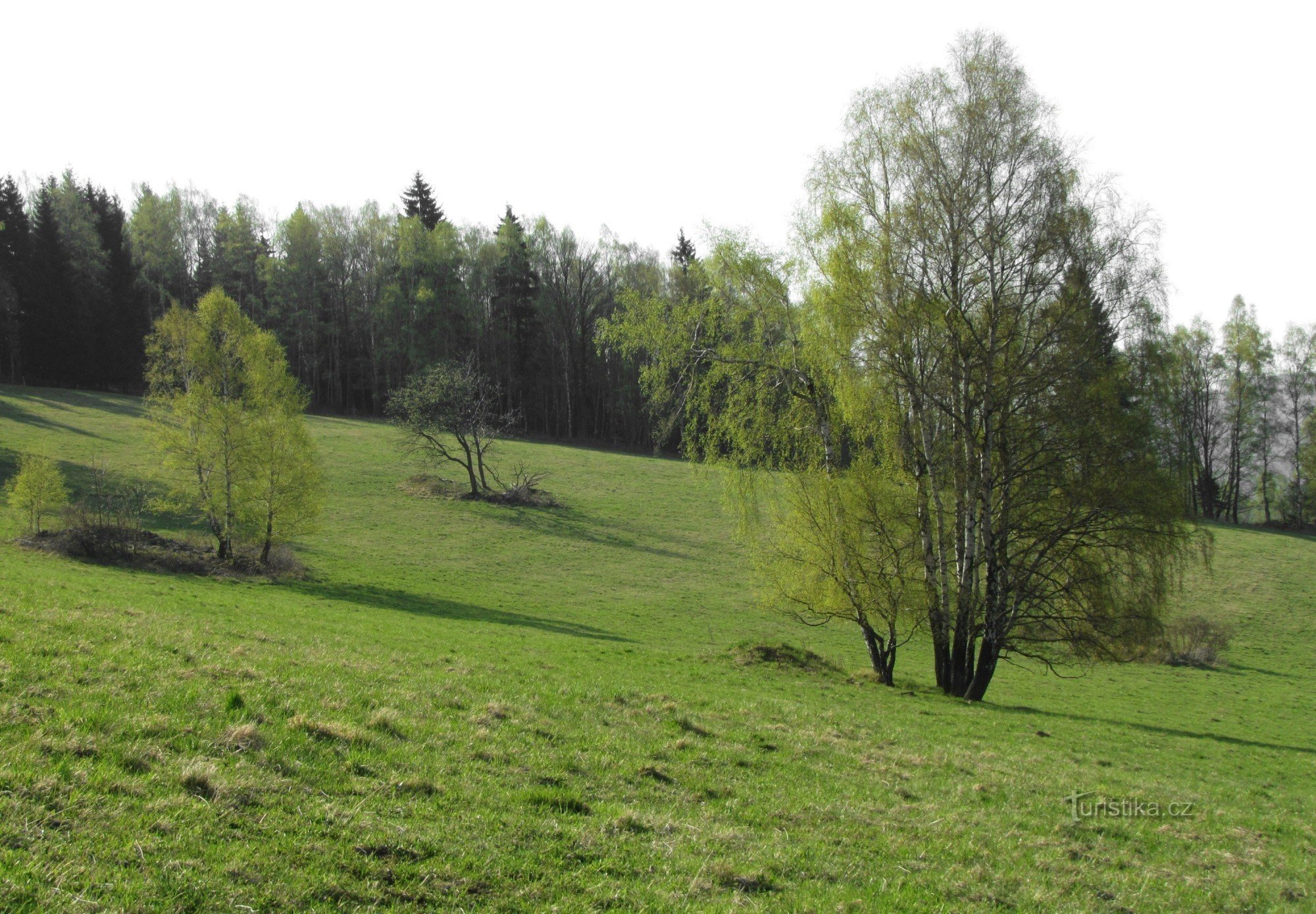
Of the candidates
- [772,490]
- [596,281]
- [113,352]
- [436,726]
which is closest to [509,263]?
[596,281]

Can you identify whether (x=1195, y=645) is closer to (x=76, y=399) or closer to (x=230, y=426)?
(x=230, y=426)

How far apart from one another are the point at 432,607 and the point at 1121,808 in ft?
79.9

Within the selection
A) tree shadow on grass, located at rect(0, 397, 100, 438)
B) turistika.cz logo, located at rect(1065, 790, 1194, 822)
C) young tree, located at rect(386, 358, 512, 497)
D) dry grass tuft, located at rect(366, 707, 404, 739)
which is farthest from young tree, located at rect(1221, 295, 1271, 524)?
tree shadow on grass, located at rect(0, 397, 100, 438)

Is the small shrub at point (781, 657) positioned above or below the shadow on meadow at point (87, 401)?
below

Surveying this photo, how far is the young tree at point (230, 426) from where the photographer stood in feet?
108

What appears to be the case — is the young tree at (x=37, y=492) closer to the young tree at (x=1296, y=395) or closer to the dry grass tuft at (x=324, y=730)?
the dry grass tuft at (x=324, y=730)

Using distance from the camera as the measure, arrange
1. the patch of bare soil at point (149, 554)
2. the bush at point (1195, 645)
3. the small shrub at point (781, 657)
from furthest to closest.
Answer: the bush at point (1195, 645) → the patch of bare soil at point (149, 554) → the small shrub at point (781, 657)

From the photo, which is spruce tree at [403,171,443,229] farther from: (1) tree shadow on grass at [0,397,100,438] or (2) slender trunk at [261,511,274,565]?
(2) slender trunk at [261,511,274,565]

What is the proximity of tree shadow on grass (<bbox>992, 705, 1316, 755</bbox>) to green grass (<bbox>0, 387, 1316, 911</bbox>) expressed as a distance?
0.66ft

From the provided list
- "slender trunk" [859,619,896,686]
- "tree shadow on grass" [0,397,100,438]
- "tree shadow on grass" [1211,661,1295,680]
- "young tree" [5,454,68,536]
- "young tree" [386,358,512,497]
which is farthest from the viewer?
"young tree" [386,358,512,497]

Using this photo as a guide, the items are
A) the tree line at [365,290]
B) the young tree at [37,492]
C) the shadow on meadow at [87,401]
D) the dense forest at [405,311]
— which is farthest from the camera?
the tree line at [365,290]

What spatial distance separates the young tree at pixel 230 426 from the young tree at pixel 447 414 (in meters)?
17.2

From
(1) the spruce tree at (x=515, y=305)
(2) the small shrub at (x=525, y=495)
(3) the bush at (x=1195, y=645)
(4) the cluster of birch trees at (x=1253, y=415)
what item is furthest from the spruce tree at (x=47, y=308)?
(4) the cluster of birch trees at (x=1253, y=415)

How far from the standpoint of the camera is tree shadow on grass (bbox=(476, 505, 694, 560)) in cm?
4522
